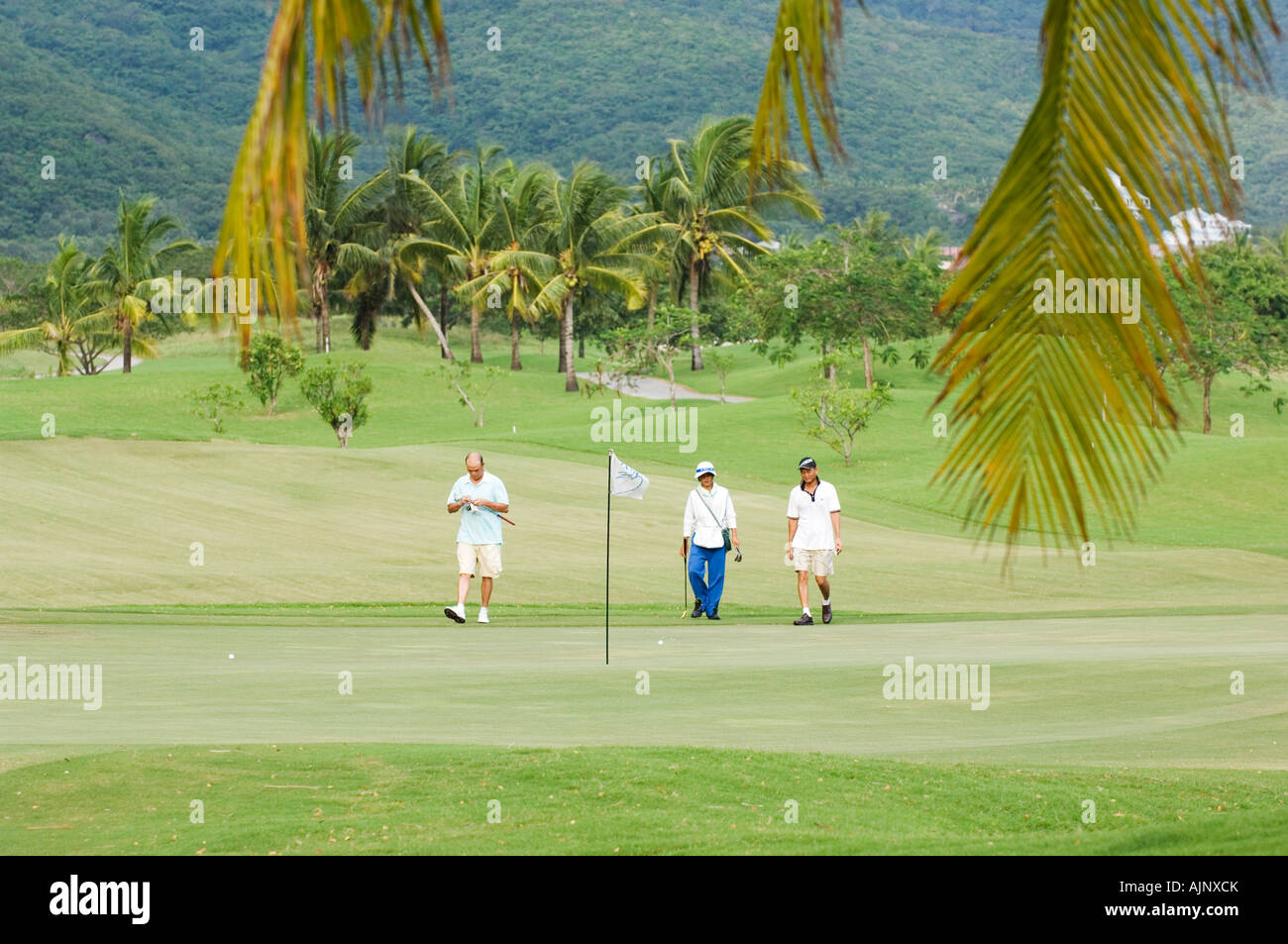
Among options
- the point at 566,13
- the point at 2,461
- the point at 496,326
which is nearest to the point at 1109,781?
the point at 2,461

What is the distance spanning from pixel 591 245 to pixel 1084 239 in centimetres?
6786

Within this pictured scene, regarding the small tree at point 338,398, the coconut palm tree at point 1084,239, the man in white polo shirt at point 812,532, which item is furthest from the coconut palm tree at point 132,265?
the coconut palm tree at point 1084,239

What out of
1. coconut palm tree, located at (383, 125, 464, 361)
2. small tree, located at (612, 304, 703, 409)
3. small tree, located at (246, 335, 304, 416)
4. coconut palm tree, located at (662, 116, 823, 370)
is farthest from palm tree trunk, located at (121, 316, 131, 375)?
small tree, located at (612, 304, 703, 409)

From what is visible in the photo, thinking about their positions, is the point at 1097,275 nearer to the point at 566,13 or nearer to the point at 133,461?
the point at 133,461

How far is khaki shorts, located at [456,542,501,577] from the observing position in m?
20.2

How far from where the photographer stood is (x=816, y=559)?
20703 mm

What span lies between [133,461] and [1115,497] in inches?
1349

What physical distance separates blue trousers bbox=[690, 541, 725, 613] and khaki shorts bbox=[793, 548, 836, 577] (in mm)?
1174

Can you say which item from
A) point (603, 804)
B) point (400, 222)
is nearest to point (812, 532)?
point (603, 804)

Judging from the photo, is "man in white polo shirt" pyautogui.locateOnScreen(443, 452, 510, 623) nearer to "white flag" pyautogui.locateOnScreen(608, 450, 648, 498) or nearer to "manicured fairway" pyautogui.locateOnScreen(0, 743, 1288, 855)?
"white flag" pyautogui.locateOnScreen(608, 450, 648, 498)

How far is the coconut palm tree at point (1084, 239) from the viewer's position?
3.57 m

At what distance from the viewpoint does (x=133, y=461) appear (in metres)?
35.2

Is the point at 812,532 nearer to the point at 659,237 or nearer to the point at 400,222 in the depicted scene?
the point at 659,237

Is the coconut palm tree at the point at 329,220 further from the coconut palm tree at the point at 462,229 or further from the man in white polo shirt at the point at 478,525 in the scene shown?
the man in white polo shirt at the point at 478,525
